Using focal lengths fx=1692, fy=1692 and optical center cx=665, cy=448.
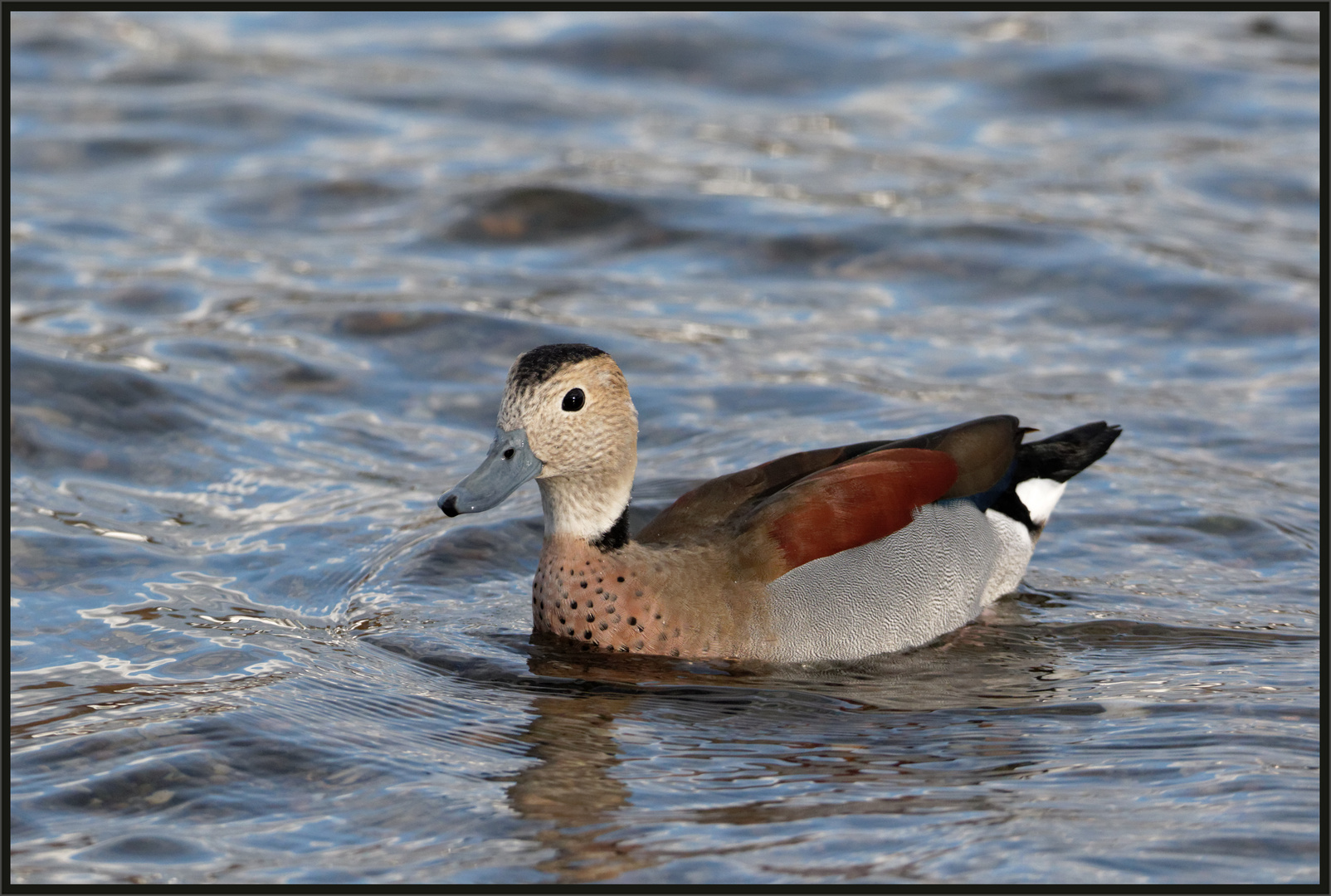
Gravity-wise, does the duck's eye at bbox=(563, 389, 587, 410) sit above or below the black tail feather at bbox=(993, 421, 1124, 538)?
above

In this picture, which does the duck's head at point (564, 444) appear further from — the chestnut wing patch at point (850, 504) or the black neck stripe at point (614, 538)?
the chestnut wing patch at point (850, 504)

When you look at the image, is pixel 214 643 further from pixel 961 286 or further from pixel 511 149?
pixel 511 149

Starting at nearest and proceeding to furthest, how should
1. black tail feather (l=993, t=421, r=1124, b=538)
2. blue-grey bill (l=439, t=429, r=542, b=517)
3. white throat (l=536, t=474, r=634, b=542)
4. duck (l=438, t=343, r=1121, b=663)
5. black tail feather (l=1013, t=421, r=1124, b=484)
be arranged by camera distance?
blue-grey bill (l=439, t=429, r=542, b=517) < duck (l=438, t=343, r=1121, b=663) < white throat (l=536, t=474, r=634, b=542) < black tail feather (l=993, t=421, r=1124, b=538) < black tail feather (l=1013, t=421, r=1124, b=484)

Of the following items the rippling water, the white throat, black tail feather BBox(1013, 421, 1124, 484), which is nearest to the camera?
the rippling water

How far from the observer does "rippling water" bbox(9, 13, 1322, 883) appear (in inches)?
243

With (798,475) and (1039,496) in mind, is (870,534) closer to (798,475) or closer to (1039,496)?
(798,475)

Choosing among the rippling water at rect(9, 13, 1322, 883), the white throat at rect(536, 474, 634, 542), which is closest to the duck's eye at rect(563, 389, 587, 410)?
the white throat at rect(536, 474, 634, 542)

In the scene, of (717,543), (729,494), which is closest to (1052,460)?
(729,494)

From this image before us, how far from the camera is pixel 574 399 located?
295 inches

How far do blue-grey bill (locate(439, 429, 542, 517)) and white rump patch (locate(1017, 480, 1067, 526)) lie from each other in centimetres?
279

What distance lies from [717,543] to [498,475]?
1.09 metres

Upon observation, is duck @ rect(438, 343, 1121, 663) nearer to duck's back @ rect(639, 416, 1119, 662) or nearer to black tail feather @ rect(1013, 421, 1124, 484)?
duck's back @ rect(639, 416, 1119, 662)

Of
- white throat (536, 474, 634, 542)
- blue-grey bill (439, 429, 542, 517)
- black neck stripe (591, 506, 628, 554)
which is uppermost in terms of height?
blue-grey bill (439, 429, 542, 517)

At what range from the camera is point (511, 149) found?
1602 centimetres
